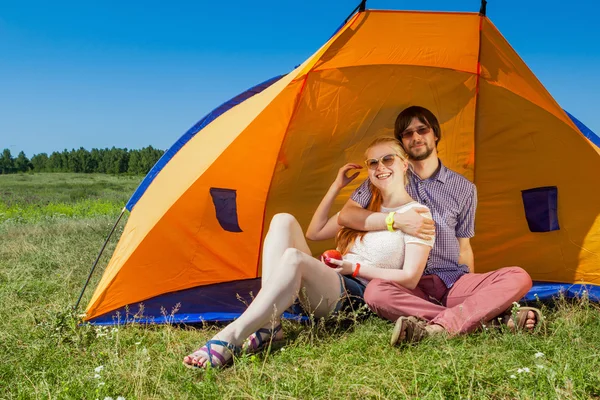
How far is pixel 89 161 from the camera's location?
71.2 metres

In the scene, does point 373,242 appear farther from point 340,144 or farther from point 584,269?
point 584,269

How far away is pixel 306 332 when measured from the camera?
119 inches

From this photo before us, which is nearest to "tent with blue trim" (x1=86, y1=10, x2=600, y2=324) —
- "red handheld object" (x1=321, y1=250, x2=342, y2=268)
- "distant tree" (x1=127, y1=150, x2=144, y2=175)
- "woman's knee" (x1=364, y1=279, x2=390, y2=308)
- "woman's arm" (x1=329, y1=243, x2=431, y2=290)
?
"red handheld object" (x1=321, y1=250, x2=342, y2=268)

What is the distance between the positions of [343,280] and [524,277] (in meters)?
1.02

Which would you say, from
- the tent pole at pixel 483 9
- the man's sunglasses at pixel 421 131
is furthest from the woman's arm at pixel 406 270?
the tent pole at pixel 483 9

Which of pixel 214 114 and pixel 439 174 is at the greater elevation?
pixel 214 114

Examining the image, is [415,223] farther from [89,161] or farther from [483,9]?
[89,161]

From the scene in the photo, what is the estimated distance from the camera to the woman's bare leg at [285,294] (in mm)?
2605

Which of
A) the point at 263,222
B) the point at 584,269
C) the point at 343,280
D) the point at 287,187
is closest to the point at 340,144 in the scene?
the point at 287,187

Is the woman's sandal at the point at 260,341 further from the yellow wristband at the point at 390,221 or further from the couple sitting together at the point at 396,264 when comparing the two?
the yellow wristband at the point at 390,221

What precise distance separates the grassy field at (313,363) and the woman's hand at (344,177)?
1.09 meters

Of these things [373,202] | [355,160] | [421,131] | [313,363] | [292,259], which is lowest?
[313,363]

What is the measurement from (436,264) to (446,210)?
0.38 meters

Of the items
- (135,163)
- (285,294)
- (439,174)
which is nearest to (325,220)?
(439,174)
